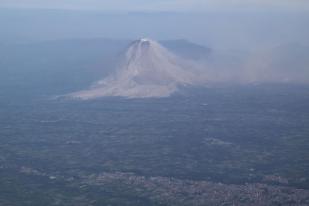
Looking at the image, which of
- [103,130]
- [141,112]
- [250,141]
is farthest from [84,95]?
[250,141]

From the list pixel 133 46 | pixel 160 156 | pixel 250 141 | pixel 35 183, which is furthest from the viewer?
pixel 133 46

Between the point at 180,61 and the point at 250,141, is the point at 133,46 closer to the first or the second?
the point at 180,61

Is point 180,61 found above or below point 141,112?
above

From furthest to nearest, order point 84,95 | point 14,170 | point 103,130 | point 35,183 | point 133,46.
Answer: point 133,46 → point 84,95 → point 103,130 → point 14,170 → point 35,183

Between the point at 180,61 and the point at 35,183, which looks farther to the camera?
the point at 180,61

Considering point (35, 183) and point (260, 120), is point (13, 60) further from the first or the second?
point (35, 183)

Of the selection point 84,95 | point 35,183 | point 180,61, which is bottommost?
point 35,183
